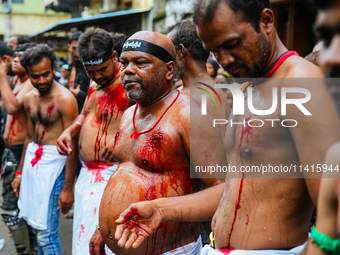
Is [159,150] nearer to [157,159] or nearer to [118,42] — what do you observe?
[157,159]

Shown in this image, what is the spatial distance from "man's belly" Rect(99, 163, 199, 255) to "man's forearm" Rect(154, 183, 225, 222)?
122 mm

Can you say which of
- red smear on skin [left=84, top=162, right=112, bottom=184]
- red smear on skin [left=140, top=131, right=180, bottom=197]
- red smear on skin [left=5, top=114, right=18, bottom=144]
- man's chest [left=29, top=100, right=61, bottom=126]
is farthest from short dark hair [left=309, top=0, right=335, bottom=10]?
red smear on skin [left=5, top=114, right=18, bottom=144]

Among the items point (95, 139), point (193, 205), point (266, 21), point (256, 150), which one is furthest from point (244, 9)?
point (95, 139)

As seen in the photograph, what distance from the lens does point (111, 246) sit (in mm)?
2238

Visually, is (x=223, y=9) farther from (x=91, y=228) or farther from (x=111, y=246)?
(x=91, y=228)

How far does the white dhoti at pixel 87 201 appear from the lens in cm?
315

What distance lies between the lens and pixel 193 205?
1998mm

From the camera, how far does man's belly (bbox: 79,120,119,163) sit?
3.41 metres

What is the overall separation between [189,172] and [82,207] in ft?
4.86

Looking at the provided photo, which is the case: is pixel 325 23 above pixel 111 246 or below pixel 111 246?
above

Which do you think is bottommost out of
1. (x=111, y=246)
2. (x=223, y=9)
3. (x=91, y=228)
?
(x=91, y=228)

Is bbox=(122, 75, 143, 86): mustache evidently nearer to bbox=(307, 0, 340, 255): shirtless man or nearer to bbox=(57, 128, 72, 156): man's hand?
bbox=(57, 128, 72, 156): man's hand

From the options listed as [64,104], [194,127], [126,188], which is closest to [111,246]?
[126,188]

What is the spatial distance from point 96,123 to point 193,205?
5.82 feet
